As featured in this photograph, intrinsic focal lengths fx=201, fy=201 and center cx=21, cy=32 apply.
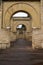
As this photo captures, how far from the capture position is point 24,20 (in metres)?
35.0

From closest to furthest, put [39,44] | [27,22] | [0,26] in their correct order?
[39,44] < [0,26] < [27,22]

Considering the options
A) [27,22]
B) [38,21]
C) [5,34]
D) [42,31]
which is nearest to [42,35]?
[42,31]

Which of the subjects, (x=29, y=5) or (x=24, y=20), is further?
(x=24, y=20)

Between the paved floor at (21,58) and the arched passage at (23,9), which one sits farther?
the arched passage at (23,9)

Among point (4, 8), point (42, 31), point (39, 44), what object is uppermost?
point (4, 8)

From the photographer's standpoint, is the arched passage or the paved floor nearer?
the paved floor

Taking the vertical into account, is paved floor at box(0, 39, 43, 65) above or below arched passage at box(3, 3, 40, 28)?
below

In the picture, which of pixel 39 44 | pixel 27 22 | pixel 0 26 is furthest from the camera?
pixel 27 22

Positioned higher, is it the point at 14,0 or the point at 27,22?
the point at 14,0

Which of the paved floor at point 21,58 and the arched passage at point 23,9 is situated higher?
the arched passage at point 23,9

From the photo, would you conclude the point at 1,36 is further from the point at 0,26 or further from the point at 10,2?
the point at 10,2

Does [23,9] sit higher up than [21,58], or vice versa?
[23,9]

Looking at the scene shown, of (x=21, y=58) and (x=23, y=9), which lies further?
(x=23, y=9)

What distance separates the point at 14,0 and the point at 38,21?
2.69m
